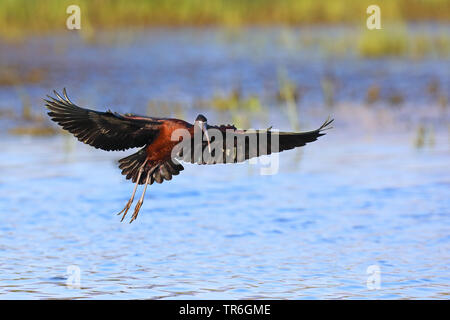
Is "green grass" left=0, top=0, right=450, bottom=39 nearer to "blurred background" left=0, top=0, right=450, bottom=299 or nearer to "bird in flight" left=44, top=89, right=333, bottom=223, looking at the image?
"blurred background" left=0, top=0, right=450, bottom=299

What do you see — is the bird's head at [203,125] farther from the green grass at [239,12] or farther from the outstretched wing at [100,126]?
the green grass at [239,12]

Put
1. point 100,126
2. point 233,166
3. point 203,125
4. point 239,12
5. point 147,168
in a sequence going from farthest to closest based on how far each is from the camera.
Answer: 1. point 239,12
2. point 233,166
3. point 147,168
4. point 100,126
5. point 203,125

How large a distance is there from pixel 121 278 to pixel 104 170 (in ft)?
12.2

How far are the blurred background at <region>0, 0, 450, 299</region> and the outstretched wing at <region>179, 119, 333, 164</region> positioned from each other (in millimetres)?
833

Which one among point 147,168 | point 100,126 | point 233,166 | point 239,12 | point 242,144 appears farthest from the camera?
point 239,12

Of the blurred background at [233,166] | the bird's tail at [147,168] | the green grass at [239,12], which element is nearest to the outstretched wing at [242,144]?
the bird's tail at [147,168]

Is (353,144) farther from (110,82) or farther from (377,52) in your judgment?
(377,52)

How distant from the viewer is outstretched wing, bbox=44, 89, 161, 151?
22.1 feet

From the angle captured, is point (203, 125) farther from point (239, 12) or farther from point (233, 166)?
point (239, 12)

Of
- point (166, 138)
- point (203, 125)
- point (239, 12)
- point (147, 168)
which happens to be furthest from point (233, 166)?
point (239, 12)

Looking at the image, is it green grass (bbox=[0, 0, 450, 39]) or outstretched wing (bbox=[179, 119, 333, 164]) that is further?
green grass (bbox=[0, 0, 450, 39])

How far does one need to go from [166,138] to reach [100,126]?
18.7 inches

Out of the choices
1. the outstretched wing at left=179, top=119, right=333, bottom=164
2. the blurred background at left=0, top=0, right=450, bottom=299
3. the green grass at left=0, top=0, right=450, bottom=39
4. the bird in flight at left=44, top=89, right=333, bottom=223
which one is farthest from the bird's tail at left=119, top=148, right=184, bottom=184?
the green grass at left=0, top=0, right=450, bottom=39

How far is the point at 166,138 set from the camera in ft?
22.3
